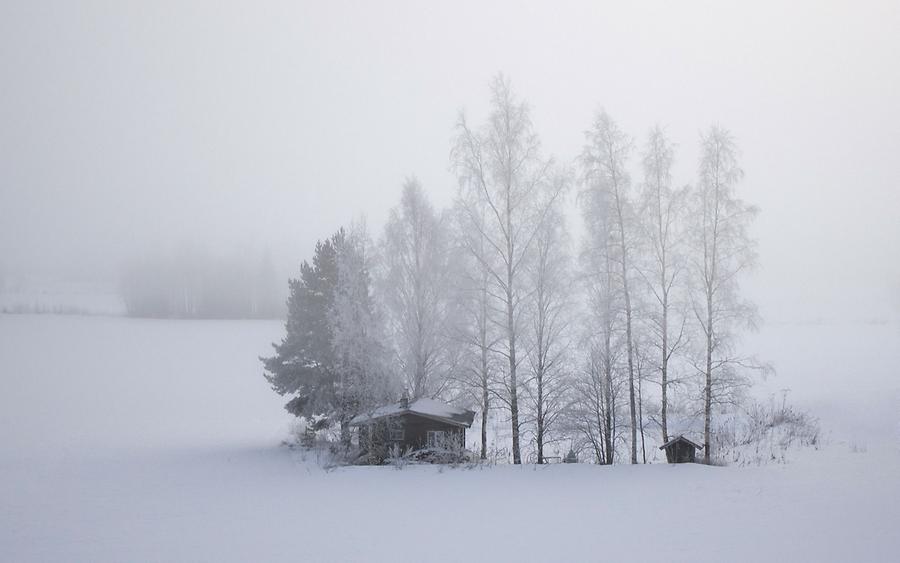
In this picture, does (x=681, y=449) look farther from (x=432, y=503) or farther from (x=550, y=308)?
(x=432, y=503)

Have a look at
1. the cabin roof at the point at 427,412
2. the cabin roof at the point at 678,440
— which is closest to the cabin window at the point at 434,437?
the cabin roof at the point at 427,412

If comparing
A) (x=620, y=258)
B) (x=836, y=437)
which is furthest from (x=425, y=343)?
(x=836, y=437)

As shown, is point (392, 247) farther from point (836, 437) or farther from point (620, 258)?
point (836, 437)

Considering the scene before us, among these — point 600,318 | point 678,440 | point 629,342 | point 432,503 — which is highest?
point 600,318

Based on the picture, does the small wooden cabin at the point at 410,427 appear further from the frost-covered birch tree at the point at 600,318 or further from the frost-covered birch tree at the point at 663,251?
the frost-covered birch tree at the point at 663,251

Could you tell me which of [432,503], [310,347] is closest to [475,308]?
[432,503]

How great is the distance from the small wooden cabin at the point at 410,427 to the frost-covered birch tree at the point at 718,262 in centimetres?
999

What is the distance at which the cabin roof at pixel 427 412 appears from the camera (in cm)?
2091

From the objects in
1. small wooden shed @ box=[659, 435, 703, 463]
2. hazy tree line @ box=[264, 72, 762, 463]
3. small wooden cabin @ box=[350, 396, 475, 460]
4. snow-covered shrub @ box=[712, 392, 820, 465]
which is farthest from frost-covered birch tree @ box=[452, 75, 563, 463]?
snow-covered shrub @ box=[712, 392, 820, 465]

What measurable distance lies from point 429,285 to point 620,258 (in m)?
9.80

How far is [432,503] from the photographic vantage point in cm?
1459

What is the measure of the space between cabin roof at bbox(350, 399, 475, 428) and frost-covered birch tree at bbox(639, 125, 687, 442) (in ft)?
27.0

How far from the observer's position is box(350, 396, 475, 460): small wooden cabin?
826 inches

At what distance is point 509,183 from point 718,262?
8602 millimetres
